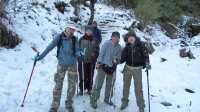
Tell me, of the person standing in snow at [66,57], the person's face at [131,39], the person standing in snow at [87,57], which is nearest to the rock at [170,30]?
the person standing in snow at [87,57]

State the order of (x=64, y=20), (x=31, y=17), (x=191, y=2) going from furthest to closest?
1. (x=191, y=2)
2. (x=64, y=20)
3. (x=31, y=17)

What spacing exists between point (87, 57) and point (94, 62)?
1.02 feet

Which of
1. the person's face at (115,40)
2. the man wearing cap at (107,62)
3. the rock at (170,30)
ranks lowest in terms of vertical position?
the rock at (170,30)

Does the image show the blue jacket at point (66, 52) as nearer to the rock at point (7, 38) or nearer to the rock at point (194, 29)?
the rock at point (7, 38)

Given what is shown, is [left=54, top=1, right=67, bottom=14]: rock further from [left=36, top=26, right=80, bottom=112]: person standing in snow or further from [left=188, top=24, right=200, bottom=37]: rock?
[left=36, top=26, right=80, bottom=112]: person standing in snow

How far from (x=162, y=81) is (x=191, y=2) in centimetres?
986

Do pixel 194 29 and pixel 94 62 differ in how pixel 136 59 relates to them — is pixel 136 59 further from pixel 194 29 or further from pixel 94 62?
pixel 194 29

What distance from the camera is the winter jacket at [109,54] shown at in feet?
33.6

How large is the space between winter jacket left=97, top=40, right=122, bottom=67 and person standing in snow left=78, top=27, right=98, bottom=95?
0.55 m

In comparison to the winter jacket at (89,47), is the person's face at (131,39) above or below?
above

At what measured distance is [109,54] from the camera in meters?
10.3

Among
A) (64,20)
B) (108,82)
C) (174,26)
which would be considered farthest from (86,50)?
(174,26)

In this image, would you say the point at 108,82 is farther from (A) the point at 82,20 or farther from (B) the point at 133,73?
(A) the point at 82,20

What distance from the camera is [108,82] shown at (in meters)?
10.6
